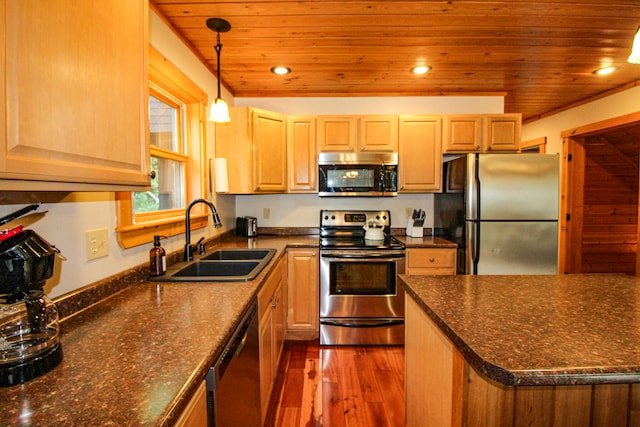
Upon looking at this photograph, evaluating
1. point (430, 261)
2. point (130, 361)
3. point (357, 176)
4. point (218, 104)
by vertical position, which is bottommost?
point (430, 261)

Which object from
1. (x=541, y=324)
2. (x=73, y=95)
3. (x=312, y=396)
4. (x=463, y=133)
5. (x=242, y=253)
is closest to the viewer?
(x=73, y=95)

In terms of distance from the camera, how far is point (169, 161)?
2.19 m

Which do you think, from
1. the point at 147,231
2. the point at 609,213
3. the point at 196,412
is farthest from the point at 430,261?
the point at 609,213

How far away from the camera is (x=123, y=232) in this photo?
4.73 ft

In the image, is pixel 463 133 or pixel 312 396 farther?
pixel 463 133

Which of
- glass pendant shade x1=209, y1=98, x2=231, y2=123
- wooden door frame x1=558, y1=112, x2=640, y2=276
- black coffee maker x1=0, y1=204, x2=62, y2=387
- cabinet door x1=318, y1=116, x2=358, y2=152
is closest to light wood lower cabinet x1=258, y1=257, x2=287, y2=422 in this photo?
black coffee maker x1=0, y1=204, x2=62, y2=387

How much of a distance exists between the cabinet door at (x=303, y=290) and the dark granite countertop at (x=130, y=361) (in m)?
1.41

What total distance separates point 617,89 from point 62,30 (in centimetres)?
448

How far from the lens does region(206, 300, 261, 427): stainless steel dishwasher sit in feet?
3.05

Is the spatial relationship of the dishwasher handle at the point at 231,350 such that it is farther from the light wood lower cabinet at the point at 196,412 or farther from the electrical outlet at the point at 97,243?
the electrical outlet at the point at 97,243

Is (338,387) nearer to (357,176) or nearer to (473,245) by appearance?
(473,245)

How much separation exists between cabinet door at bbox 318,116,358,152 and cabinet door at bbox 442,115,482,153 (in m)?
0.87

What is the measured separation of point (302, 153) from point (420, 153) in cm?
113

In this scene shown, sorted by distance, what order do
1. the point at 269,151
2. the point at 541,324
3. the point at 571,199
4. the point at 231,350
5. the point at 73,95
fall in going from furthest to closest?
the point at 571,199, the point at 269,151, the point at 231,350, the point at 541,324, the point at 73,95
